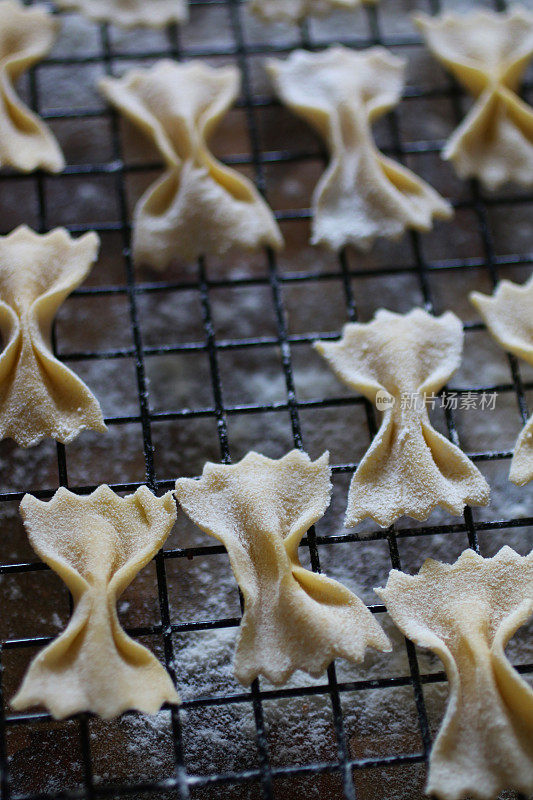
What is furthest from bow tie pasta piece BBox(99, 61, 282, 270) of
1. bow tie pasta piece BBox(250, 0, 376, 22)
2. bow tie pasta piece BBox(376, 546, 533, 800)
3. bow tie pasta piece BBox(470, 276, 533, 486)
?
bow tie pasta piece BBox(376, 546, 533, 800)

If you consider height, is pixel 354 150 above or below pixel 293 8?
below

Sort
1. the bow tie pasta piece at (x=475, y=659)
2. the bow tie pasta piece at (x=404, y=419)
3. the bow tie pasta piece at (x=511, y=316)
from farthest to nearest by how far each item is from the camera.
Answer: the bow tie pasta piece at (x=511, y=316), the bow tie pasta piece at (x=404, y=419), the bow tie pasta piece at (x=475, y=659)

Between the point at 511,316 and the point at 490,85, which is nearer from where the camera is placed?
the point at 511,316

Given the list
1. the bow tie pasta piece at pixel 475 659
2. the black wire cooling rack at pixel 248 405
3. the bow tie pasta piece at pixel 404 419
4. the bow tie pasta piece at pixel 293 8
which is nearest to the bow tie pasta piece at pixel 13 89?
the black wire cooling rack at pixel 248 405

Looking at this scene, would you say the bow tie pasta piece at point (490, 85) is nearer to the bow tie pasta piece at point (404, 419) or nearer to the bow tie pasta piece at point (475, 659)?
the bow tie pasta piece at point (404, 419)

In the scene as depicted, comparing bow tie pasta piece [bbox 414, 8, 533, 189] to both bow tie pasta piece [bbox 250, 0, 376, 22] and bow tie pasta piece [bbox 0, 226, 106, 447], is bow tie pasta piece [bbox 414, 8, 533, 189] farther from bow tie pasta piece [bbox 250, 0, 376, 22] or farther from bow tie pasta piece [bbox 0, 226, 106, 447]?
bow tie pasta piece [bbox 0, 226, 106, 447]

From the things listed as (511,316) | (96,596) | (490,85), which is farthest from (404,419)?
(490,85)

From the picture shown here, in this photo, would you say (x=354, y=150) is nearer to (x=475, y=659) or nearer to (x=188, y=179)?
(x=188, y=179)
